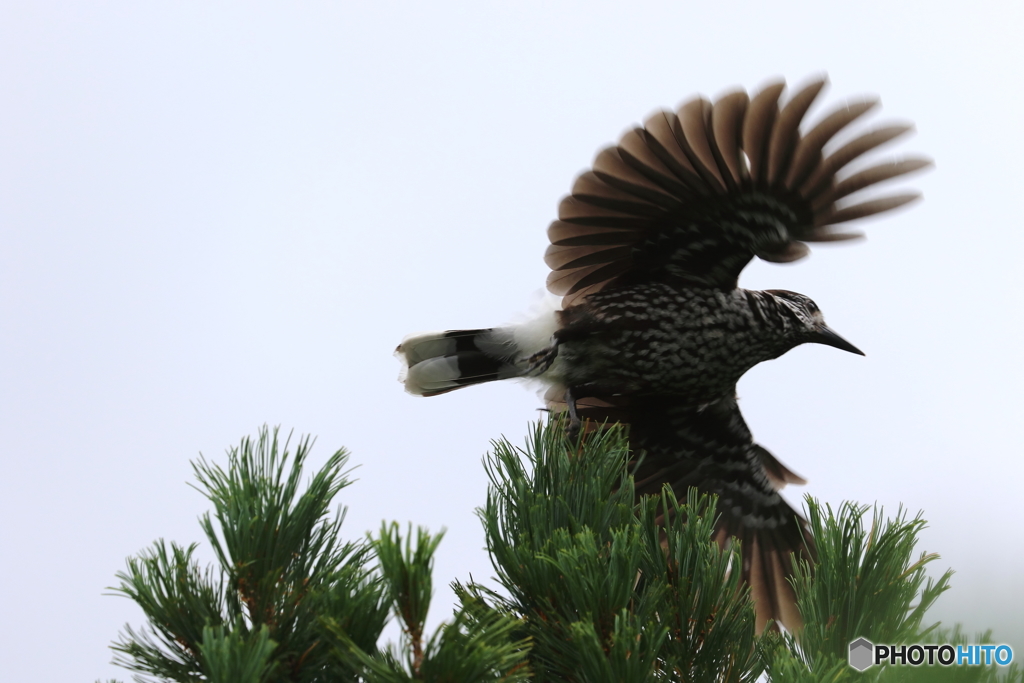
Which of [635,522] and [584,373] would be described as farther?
[584,373]

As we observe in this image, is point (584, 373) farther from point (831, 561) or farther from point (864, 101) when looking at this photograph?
point (831, 561)

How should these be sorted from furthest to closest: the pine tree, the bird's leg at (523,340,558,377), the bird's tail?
1. the bird's tail
2. the bird's leg at (523,340,558,377)
3. the pine tree

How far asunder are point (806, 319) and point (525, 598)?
2.63 m

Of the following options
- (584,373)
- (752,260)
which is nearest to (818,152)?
(752,260)

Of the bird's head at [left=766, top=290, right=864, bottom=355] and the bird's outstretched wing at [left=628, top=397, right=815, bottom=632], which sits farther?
the bird's outstretched wing at [left=628, top=397, right=815, bottom=632]

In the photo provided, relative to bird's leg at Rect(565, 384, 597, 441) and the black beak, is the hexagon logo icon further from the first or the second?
the black beak

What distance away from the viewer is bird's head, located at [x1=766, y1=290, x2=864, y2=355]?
4.00 metres

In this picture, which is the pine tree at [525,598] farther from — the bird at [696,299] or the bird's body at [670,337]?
the bird's body at [670,337]

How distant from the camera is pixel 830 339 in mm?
4164

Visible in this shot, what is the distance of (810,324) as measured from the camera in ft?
13.3

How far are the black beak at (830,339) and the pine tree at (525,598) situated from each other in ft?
7.15

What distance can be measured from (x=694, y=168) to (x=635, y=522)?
6.04ft

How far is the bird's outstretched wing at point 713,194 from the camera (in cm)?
325

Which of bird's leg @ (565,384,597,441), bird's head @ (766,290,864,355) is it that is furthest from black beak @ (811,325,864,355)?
bird's leg @ (565,384,597,441)
